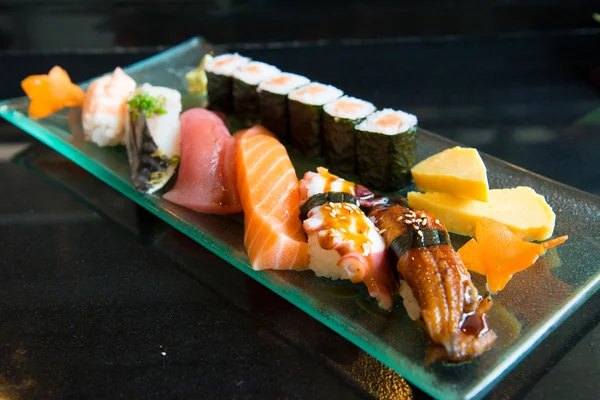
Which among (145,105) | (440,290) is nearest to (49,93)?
(145,105)

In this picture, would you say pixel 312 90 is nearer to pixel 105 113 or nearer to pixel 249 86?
pixel 249 86

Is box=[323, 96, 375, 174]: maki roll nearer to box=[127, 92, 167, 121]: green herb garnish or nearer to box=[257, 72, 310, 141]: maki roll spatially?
box=[257, 72, 310, 141]: maki roll

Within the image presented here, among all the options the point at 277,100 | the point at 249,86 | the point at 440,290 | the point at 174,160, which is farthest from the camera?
the point at 249,86

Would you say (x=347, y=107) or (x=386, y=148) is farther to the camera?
(x=347, y=107)

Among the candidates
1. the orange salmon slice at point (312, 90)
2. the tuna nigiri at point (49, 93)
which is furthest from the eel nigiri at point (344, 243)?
the tuna nigiri at point (49, 93)

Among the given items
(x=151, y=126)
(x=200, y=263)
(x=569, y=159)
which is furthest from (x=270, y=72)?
(x=569, y=159)
